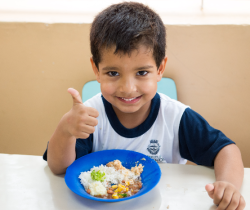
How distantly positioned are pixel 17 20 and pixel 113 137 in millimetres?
1243

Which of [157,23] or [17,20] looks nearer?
[157,23]

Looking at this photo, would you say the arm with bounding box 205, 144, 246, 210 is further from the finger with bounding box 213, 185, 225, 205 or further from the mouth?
the mouth

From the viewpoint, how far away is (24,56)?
1.79 m

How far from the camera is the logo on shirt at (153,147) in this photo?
112 centimetres

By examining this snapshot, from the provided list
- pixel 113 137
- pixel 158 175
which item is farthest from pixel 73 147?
pixel 158 175

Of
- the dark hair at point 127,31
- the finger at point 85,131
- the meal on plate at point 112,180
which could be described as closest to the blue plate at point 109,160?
the meal on plate at point 112,180

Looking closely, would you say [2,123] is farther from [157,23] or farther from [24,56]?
[157,23]

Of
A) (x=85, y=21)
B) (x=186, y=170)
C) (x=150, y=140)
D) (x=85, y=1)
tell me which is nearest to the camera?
(x=186, y=170)

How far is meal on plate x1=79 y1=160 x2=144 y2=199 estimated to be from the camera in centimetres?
77

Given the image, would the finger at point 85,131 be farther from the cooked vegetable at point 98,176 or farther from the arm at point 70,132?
the cooked vegetable at point 98,176

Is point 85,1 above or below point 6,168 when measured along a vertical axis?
above

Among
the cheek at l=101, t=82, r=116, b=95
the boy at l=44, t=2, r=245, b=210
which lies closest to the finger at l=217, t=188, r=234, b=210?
the boy at l=44, t=2, r=245, b=210

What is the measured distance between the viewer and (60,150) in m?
0.91

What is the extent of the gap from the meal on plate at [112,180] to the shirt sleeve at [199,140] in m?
0.28
